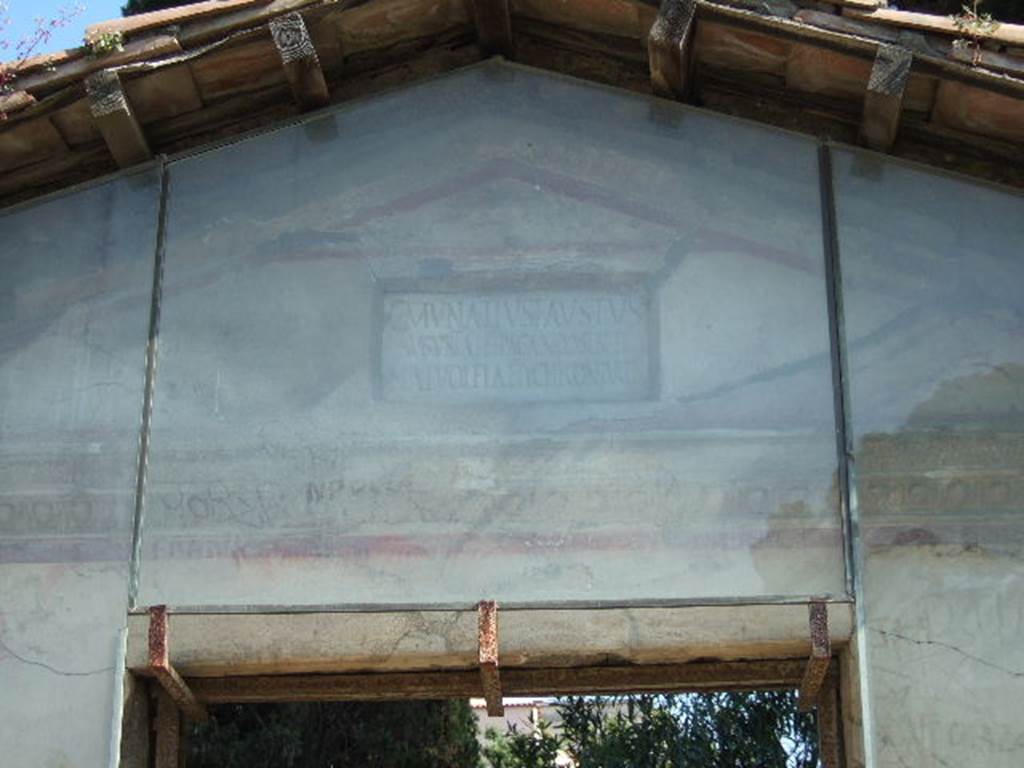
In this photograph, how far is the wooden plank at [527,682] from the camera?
705cm

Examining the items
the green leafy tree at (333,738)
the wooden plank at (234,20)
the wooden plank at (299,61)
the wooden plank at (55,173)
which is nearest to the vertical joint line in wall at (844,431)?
the wooden plank at (299,61)

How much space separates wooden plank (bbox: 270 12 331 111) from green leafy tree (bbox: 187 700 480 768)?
6.19 meters

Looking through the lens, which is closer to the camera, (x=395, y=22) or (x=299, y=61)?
(x=299, y=61)

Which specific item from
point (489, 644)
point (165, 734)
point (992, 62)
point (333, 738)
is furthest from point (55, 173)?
point (333, 738)

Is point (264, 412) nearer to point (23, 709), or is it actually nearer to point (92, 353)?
point (92, 353)

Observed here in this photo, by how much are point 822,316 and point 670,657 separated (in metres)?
1.37

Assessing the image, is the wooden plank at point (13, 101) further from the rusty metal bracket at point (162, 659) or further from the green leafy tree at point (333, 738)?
the green leafy tree at point (333, 738)

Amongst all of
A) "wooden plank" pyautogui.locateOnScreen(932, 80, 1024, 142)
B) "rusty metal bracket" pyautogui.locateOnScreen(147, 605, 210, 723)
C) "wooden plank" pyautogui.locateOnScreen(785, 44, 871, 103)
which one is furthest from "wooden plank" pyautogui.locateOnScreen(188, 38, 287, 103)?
"wooden plank" pyautogui.locateOnScreen(932, 80, 1024, 142)

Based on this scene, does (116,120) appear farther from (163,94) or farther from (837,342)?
(837,342)

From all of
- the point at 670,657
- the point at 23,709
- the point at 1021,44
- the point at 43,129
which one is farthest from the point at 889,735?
the point at 43,129

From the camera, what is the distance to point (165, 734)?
7.07m

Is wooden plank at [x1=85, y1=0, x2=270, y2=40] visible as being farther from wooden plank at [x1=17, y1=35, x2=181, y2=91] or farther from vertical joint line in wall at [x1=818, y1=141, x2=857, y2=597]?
vertical joint line in wall at [x1=818, y1=141, x2=857, y2=597]

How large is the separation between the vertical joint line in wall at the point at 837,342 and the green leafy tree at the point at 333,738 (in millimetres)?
6662

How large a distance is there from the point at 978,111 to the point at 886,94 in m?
0.38
